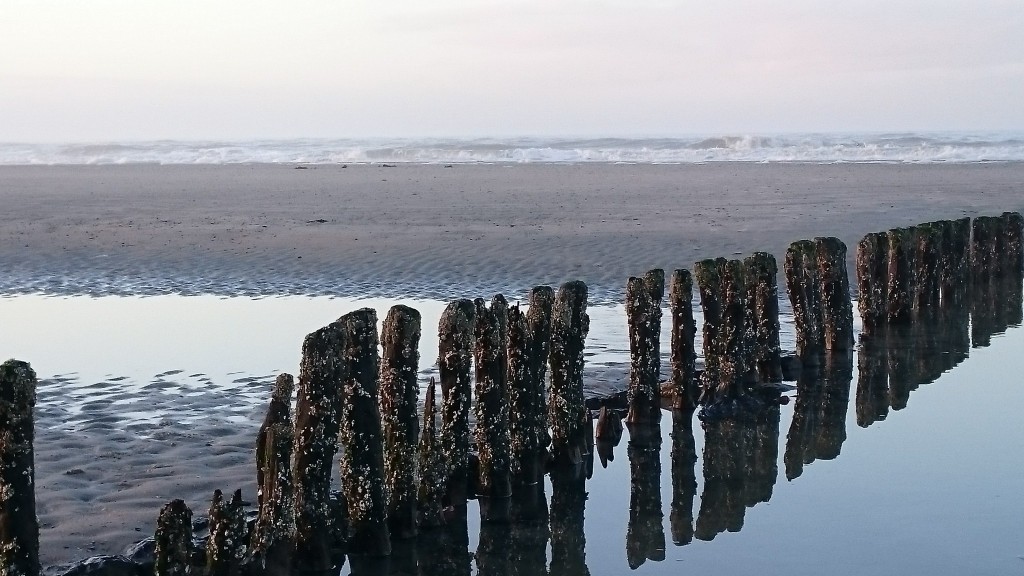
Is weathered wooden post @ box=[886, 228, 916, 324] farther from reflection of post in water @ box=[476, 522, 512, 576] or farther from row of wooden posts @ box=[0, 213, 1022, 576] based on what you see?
reflection of post in water @ box=[476, 522, 512, 576]

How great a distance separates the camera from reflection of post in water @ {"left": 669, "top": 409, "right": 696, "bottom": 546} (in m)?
6.11

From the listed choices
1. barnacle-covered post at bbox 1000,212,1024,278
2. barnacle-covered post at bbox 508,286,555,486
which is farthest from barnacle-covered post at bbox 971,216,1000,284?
barnacle-covered post at bbox 508,286,555,486

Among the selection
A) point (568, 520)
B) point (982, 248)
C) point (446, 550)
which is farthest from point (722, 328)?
point (982, 248)

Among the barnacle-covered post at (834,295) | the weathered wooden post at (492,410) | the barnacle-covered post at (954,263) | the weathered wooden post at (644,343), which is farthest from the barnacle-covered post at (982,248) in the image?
the weathered wooden post at (492,410)

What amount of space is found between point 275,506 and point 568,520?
6.02ft

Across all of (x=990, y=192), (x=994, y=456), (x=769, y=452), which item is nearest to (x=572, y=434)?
(x=769, y=452)

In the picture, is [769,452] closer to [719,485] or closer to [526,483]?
[719,485]

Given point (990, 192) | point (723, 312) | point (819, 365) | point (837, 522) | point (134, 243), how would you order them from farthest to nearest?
1. point (990, 192)
2. point (134, 243)
3. point (819, 365)
4. point (723, 312)
5. point (837, 522)

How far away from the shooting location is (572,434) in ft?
22.9

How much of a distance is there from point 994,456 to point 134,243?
49.6 ft

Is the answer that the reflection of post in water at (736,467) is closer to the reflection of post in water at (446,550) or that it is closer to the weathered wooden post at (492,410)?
the weathered wooden post at (492,410)

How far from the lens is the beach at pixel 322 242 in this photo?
672 cm

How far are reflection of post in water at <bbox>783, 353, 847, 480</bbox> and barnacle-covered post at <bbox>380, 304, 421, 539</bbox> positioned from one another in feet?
8.06

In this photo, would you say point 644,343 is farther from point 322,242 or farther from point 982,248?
point 322,242
